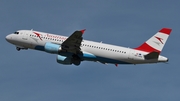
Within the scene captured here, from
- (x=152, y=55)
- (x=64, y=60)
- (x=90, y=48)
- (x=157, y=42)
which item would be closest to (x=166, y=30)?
(x=157, y=42)

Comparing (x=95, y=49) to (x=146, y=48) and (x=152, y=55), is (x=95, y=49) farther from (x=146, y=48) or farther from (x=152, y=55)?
(x=152, y=55)

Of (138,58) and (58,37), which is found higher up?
(58,37)

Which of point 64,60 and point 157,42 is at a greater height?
point 157,42

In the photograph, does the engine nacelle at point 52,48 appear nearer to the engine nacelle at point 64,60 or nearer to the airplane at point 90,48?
the airplane at point 90,48

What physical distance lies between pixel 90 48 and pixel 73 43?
151 inches

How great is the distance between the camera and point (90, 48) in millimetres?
93750

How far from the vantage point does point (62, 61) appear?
3836 inches

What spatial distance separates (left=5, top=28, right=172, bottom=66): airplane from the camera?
91.4 meters

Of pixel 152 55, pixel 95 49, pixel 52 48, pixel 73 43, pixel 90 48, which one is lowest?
pixel 152 55

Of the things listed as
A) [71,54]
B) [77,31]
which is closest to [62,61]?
[71,54]

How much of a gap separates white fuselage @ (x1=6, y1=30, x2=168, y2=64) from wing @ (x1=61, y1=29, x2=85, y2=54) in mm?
1867

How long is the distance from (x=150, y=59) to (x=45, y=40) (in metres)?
22.6

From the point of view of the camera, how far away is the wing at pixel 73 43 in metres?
91.0

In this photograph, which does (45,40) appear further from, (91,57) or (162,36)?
(162,36)
